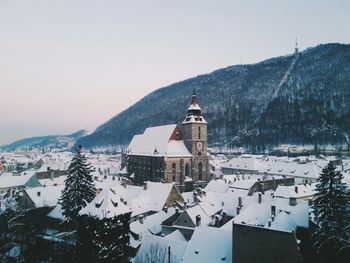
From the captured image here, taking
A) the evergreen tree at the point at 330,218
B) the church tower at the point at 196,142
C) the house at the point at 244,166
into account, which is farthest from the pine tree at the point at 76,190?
the house at the point at 244,166

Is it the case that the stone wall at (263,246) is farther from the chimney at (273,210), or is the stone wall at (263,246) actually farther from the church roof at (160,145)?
the church roof at (160,145)

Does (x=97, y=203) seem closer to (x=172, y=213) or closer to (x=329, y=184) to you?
(x=172, y=213)

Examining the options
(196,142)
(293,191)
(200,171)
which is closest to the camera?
(293,191)

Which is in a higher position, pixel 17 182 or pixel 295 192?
pixel 295 192

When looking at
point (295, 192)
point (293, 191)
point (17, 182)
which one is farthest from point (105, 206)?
point (17, 182)

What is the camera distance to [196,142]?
234 ft

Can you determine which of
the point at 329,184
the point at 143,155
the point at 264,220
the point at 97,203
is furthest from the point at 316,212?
the point at 143,155

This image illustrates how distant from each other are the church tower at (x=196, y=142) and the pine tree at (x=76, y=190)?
1173 inches

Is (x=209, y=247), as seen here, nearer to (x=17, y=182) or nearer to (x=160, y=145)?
(x=160, y=145)

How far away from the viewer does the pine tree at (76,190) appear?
43156mm

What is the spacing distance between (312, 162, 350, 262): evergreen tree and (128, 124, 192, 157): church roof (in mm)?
43664

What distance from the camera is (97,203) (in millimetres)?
42094

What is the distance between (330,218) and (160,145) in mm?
48864

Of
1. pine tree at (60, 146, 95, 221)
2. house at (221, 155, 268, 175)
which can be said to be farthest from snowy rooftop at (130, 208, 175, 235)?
house at (221, 155, 268, 175)
